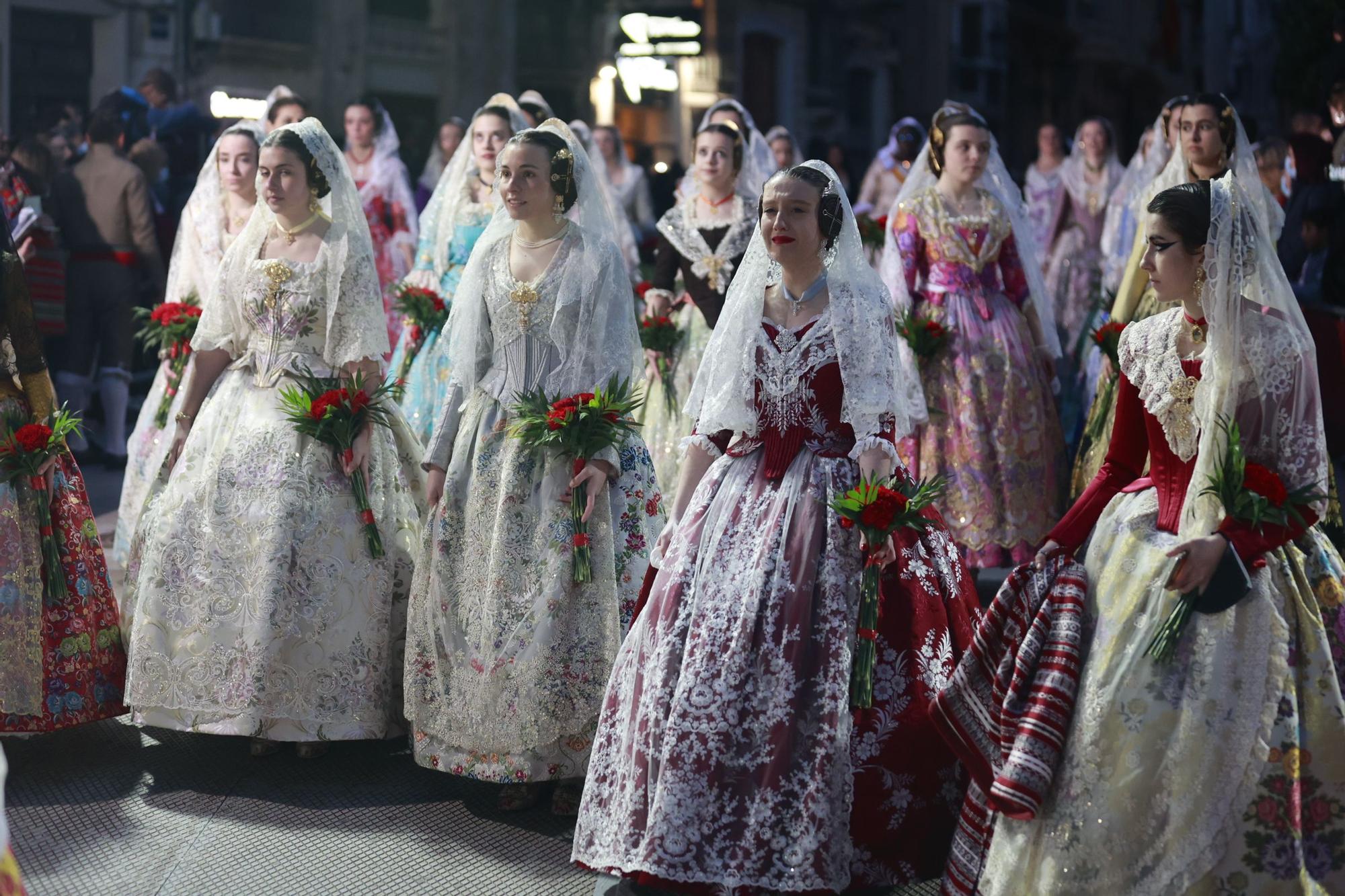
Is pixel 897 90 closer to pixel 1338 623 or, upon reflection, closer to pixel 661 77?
pixel 661 77

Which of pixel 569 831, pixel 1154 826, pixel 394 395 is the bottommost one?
pixel 569 831

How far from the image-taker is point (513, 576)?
4402 millimetres

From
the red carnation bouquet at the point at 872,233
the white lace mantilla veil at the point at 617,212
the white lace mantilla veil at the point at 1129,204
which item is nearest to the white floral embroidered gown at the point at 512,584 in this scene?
the white lace mantilla veil at the point at 1129,204

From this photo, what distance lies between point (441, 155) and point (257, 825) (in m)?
7.20

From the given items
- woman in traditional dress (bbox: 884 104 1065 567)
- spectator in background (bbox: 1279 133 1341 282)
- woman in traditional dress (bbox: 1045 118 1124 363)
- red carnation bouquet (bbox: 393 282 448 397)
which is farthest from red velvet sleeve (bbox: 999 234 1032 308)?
woman in traditional dress (bbox: 1045 118 1124 363)

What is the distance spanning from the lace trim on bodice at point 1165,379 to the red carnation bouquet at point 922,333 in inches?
107

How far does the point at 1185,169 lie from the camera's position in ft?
20.4

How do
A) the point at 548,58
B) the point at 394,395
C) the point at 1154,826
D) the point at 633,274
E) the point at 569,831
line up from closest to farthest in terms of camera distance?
the point at 1154,826 < the point at 569,831 < the point at 394,395 < the point at 633,274 < the point at 548,58

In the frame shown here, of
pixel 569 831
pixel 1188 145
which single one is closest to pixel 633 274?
pixel 1188 145

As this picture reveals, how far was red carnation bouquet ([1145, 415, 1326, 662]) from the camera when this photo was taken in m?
3.11

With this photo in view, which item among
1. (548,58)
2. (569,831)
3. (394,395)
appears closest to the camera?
(569,831)

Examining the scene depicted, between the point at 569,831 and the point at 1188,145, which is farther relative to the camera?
the point at 1188,145

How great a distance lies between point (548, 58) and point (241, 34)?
14.7 ft

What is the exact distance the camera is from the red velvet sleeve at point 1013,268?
6.48 metres
